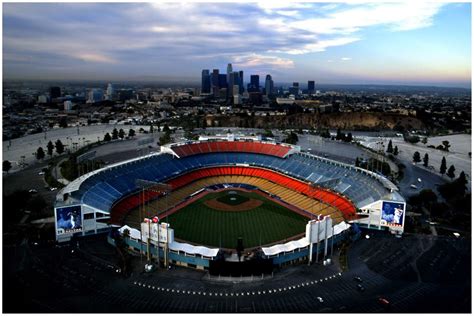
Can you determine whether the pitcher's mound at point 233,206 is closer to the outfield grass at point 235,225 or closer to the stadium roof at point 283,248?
the outfield grass at point 235,225

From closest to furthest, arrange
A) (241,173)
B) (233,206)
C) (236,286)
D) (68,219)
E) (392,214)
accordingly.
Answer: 1. (236,286)
2. (68,219)
3. (392,214)
4. (233,206)
5. (241,173)

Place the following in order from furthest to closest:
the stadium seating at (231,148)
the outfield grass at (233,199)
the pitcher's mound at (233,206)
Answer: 1. the stadium seating at (231,148)
2. the outfield grass at (233,199)
3. the pitcher's mound at (233,206)

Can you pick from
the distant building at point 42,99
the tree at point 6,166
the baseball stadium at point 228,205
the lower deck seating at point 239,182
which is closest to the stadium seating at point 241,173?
the baseball stadium at point 228,205

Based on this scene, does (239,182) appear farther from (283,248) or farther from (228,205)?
(283,248)

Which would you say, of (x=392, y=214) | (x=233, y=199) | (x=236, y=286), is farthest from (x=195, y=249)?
(x=392, y=214)

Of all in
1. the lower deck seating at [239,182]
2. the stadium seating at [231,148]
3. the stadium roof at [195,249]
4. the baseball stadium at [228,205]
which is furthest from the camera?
the stadium seating at [231,148]

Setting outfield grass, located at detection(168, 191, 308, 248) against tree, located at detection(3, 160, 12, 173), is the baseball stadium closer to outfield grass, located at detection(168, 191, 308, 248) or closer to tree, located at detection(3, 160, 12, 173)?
outfield grass, located at detection(168, 191, 308, 248)

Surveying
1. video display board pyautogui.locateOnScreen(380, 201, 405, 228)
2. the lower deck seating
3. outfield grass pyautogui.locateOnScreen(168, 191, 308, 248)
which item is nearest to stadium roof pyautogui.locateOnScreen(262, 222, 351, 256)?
outfield grass pyautogui.locateOnScreen(168, 191, 308, 248)
